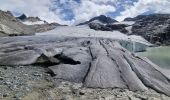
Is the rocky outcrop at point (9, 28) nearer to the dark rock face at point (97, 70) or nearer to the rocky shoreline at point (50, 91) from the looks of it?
the dark rock face at point (97, 70)

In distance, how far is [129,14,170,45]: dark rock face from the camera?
141000mm

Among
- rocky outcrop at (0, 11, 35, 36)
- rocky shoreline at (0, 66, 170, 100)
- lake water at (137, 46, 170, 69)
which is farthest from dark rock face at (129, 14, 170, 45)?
rocky shoreline at (0, 66, 170, 100)

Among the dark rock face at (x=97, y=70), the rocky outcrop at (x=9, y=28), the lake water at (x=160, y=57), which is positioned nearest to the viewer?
the dark rock face at (x=97, y=70)

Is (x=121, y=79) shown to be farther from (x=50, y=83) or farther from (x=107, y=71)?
(x=50, y=83)

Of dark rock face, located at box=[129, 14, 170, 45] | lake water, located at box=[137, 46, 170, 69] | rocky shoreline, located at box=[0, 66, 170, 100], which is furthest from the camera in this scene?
dark rock face, located at box=[129, 14, 170, 45]

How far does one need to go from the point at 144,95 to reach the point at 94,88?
8.29 ft

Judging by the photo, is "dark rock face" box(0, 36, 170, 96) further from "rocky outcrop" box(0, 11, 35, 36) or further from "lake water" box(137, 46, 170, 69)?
"rocky outcrop" box(0, 11, 35, 36)

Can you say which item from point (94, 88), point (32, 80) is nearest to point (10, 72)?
point (32, 80)

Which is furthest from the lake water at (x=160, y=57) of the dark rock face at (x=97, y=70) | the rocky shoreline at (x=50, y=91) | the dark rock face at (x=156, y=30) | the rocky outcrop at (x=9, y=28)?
the dark rock face at (x=156, y=30)

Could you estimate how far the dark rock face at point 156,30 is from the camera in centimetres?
14100

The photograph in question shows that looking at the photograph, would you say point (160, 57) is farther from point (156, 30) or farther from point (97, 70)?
point (156, 30)

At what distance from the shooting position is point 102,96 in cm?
1472

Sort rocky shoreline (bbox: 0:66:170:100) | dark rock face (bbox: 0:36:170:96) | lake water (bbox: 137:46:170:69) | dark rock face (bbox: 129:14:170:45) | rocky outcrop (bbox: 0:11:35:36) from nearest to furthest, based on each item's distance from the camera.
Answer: rocky shoreline (bbox: 0:66:170:100) < dark rock face (bbox: 0:36:170:96) < lake water (bbox: 137:46:170:69) < rocky outcrop (bbox: 0:11:35:36) < dark rock face (bbox: 129:14:170:45)

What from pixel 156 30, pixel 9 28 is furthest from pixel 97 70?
pixel 156 30
